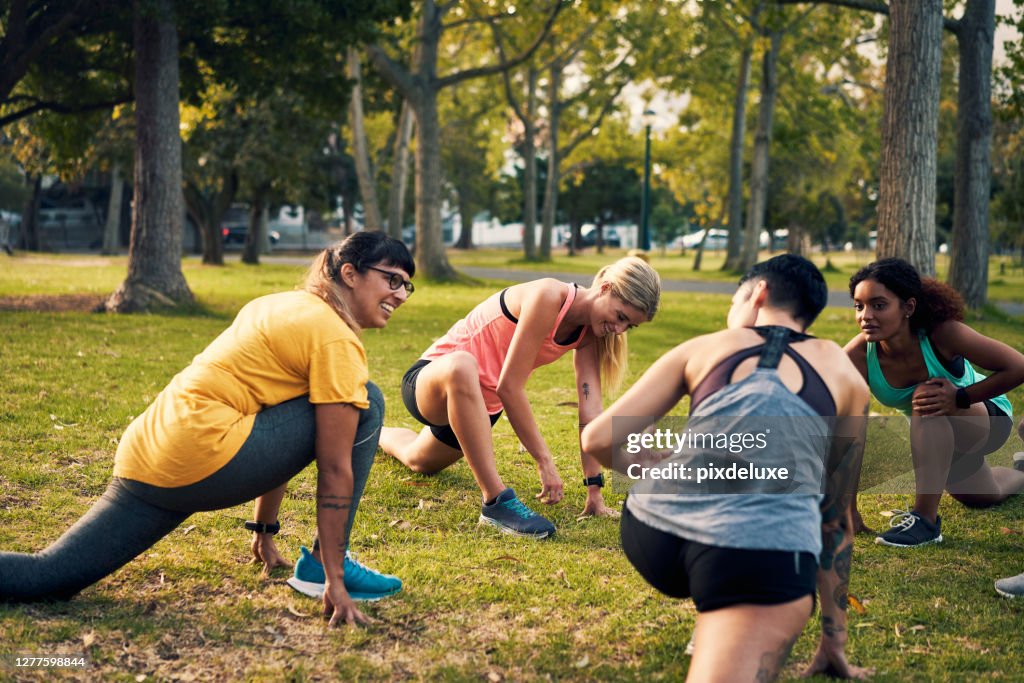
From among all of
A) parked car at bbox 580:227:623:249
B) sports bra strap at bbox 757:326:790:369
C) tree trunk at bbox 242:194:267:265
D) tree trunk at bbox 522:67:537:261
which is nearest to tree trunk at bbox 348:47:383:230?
tree trunk at bbox 242:194:267:265

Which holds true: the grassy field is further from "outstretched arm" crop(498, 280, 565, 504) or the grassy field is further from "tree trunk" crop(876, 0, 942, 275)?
"tree trunk" crop(876, 0, 942, 275)

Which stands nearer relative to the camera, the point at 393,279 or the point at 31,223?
the point at 393,279

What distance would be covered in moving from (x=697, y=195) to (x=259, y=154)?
21900 millimetres

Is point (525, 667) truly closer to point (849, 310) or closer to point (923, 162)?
point (923, 162)

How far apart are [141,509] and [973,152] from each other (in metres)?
14.9

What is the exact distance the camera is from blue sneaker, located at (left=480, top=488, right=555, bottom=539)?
5023mm

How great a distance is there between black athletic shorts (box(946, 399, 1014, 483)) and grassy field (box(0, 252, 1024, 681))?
24 cm

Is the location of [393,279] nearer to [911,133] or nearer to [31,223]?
[911,133]

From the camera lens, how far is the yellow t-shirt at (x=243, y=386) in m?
3.55

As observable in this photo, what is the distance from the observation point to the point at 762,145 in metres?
29.3

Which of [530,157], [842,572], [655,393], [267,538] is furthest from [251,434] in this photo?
[530,157]

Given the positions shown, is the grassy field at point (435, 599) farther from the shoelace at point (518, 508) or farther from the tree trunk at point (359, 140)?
the tree trunk at point (359, 140)

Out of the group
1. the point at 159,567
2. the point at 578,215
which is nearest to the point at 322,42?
the point at 159,567

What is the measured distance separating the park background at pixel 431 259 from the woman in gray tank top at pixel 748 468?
0.90m
